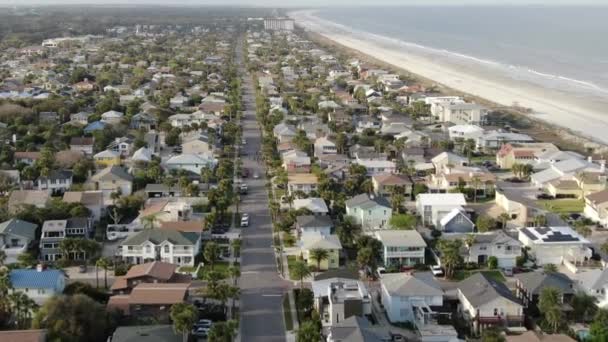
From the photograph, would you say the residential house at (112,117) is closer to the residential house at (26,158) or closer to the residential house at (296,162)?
the residential house at (26,158)

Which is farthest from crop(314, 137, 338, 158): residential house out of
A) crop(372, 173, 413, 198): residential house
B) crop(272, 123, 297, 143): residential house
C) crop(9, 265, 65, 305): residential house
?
crop(9, 265, 65, 305): residential house

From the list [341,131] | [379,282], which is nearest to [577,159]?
[341,131]

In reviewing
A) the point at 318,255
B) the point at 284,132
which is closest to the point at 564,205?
the point at 318,255

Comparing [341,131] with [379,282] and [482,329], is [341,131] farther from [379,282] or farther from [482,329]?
[482,329]

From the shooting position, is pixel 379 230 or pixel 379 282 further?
pixel 379 230

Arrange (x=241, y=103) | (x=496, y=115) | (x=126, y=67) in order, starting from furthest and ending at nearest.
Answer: (x=126, y=67) → (x=241, y=103) → (x=496, y=115)

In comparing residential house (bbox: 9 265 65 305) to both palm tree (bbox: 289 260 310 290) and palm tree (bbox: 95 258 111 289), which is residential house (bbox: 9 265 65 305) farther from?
palm tree (bbox: 289 260 310 290)

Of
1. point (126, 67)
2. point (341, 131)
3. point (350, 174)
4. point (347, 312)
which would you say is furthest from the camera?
point (126, 67)

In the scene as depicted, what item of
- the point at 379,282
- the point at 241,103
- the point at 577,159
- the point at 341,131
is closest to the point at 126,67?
the point at 241,103
